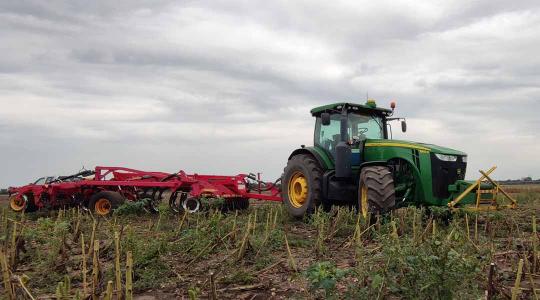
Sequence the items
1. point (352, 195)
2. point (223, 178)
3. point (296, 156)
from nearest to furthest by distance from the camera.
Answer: point (352, 195) → point (296, 156) → point (223, 178)

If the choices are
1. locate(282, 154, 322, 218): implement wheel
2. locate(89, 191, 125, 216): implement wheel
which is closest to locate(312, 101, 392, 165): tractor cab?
locate(282, 154, 322, 218): implement wheel

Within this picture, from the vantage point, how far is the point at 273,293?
393cm

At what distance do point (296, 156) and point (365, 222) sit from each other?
3350 millimetres

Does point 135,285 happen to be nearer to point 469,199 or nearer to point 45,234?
point 45,234

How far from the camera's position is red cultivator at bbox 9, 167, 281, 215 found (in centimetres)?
1027

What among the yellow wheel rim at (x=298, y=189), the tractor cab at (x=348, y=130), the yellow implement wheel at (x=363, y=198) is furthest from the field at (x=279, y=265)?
the yellow wheel rim at (x=298, y=189)

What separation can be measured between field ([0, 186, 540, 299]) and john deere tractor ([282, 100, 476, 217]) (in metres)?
0.52

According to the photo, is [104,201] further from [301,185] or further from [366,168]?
[366,168]

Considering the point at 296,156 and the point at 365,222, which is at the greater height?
the point at 296,156

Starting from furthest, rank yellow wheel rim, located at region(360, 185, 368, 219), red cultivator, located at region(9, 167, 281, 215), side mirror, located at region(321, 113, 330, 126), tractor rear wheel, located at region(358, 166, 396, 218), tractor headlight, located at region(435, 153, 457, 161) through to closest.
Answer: red cultivator, located at region(9, 167, 281, 215)
side mirror, located at region(321, 113, 330, 126)
yellow wheel rim, located at region(360, 185, 368, 219)
tractor headlight, located at region(435, 153, 457, 161)
tractor rear wheel, located at region(358, 166, 396, 218)

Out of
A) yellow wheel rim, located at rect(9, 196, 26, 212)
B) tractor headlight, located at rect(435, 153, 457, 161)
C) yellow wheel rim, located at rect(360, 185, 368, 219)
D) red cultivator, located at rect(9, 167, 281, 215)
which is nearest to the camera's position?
tractor headlight, located at rect(435, 153, 457, 161)

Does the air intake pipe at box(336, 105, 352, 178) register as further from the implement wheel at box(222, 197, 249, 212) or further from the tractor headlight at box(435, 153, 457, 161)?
the implement wheel at box(222, 197, 249, 212)

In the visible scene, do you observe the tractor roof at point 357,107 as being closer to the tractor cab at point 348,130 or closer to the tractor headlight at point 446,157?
the tractor cab at point 348,130

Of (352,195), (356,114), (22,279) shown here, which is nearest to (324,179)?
(352,195)
